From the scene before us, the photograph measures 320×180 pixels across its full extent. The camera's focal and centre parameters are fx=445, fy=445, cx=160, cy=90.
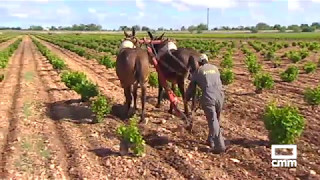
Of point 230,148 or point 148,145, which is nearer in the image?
point 230,148

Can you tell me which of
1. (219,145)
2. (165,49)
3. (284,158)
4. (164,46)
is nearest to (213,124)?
(219,145)

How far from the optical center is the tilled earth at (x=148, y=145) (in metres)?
7.62

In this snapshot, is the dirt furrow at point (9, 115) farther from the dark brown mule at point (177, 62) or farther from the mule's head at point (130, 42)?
the dark brown mule at point (177, 62)

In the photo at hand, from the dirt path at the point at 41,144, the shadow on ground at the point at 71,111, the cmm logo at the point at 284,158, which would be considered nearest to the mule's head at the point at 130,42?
the shadow on ground at the point at 71,111

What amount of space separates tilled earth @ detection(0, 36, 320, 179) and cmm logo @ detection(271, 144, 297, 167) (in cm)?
11

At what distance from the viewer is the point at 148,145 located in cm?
930

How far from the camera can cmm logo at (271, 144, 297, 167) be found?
7.83 meters

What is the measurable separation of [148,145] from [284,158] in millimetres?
2804

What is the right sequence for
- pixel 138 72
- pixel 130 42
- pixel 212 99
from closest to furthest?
pixel 212 99, pixel 138 72, pixel 130 42

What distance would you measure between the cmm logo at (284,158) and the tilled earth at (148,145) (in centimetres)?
11

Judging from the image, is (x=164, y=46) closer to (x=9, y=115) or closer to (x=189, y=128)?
(x=189, y=128)

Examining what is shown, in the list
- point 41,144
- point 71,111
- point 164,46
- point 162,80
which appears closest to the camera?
point 41,144

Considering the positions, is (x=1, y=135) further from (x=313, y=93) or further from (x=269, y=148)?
(x=313, y=93)

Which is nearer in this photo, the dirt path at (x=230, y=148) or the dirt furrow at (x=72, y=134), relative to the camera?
the dirt path at (x=230, y=148)
